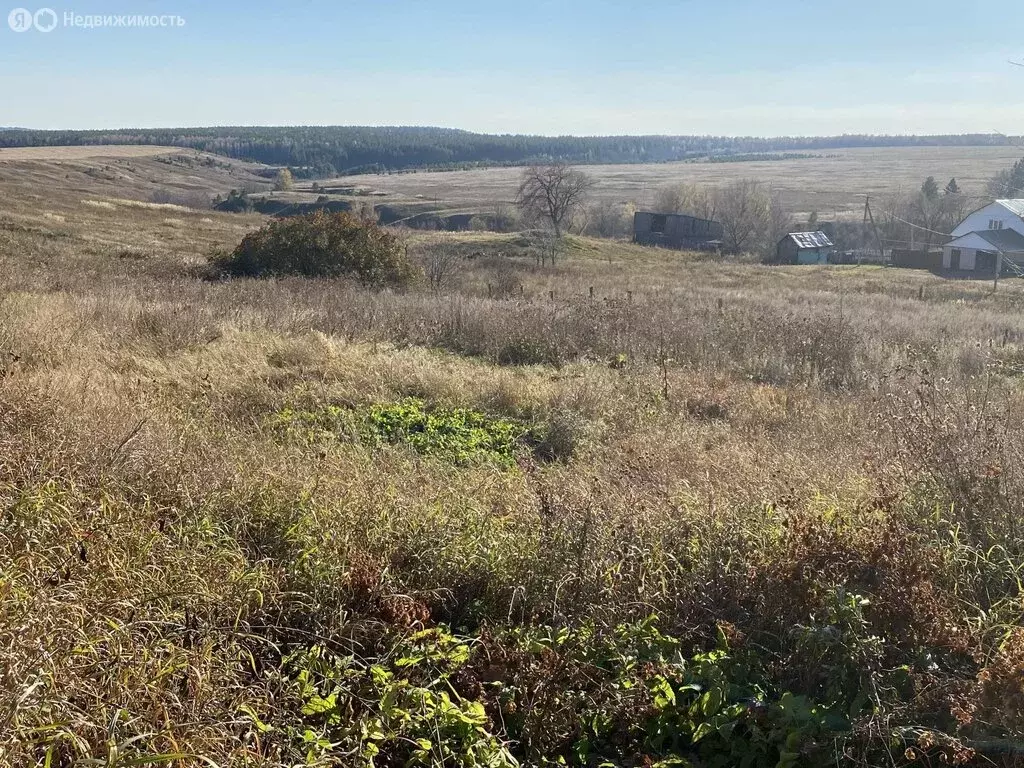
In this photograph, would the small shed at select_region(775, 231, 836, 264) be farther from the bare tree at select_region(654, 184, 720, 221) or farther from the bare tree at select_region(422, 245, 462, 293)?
the bare tree at select_region(422, 245, 462, 293)

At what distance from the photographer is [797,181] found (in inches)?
5482

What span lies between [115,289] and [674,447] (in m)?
11.0

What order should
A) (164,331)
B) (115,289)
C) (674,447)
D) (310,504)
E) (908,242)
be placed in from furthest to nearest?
(908,242) → (115,289) → (164,331) → (674,447) → (310,504)

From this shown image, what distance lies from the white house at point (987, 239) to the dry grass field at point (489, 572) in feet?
161

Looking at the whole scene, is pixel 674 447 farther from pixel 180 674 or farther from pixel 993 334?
pixel 993 334

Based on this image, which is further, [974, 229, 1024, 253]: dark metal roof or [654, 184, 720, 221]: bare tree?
[654, 184, 720, 221]: bare tree

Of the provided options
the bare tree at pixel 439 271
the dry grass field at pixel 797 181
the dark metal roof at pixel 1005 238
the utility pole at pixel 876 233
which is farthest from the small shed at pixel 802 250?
the bare tree at pixel 439 271

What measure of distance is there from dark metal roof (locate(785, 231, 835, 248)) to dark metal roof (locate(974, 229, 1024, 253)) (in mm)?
9606

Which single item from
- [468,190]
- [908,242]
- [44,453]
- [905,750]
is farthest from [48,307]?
[468,190]

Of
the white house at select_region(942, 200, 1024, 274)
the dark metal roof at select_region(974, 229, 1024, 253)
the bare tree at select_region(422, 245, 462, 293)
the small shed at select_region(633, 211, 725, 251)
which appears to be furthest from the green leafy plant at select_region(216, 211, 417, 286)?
the dark metal roof at select_region(974, 229, 1024, 253)

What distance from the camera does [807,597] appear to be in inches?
144

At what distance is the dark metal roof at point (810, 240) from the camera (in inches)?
2209

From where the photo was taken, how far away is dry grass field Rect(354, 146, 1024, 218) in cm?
10112

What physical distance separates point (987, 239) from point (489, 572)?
2206 inches
